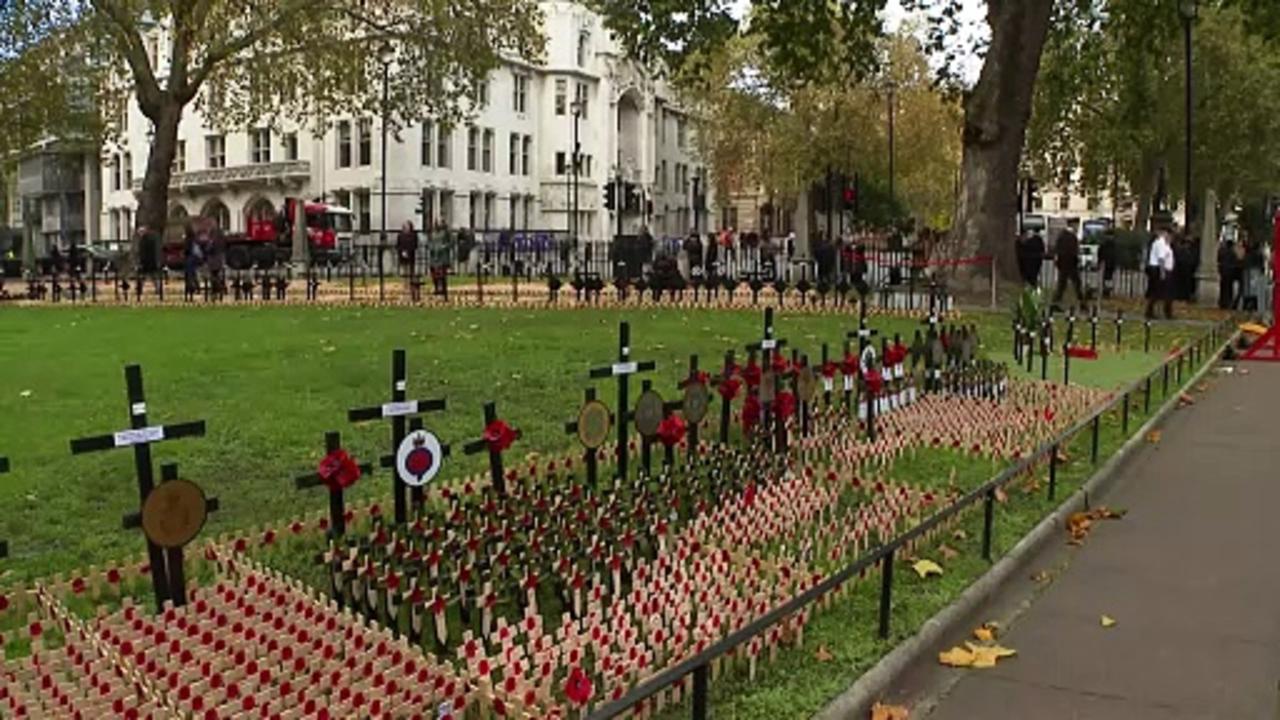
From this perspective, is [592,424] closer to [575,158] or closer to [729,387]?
[729,387]

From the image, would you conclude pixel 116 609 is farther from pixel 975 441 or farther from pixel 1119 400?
pixel 1119 400

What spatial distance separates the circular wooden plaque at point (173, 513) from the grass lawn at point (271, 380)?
1.67 metres

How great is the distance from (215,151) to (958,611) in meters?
71.8

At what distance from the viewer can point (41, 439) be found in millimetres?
9703

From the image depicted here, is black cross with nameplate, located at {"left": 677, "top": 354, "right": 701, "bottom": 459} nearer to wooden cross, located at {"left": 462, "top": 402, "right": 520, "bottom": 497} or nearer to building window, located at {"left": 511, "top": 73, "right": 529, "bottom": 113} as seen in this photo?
wooden cross, located at {"left": 462, "top": 402, "right": 520, "bottom": 497}

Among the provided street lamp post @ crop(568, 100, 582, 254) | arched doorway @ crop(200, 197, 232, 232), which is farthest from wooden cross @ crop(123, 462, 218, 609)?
arched doorway @ crop(200, 197, 232, 232)

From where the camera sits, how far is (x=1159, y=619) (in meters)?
6.27

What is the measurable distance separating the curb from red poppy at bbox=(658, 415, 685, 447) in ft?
6.50

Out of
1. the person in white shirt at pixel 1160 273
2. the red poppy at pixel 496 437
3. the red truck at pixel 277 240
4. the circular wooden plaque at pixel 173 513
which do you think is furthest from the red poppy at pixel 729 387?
the red truck at pixel 277 240

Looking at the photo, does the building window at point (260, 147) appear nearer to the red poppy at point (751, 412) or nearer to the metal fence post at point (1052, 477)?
the red poppy at point (751, 412)

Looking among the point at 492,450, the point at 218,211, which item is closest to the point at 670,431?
the point at 492,450

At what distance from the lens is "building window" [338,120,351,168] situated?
63.9 metres

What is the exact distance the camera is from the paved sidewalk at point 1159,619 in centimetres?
514

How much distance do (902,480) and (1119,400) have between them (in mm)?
4187
